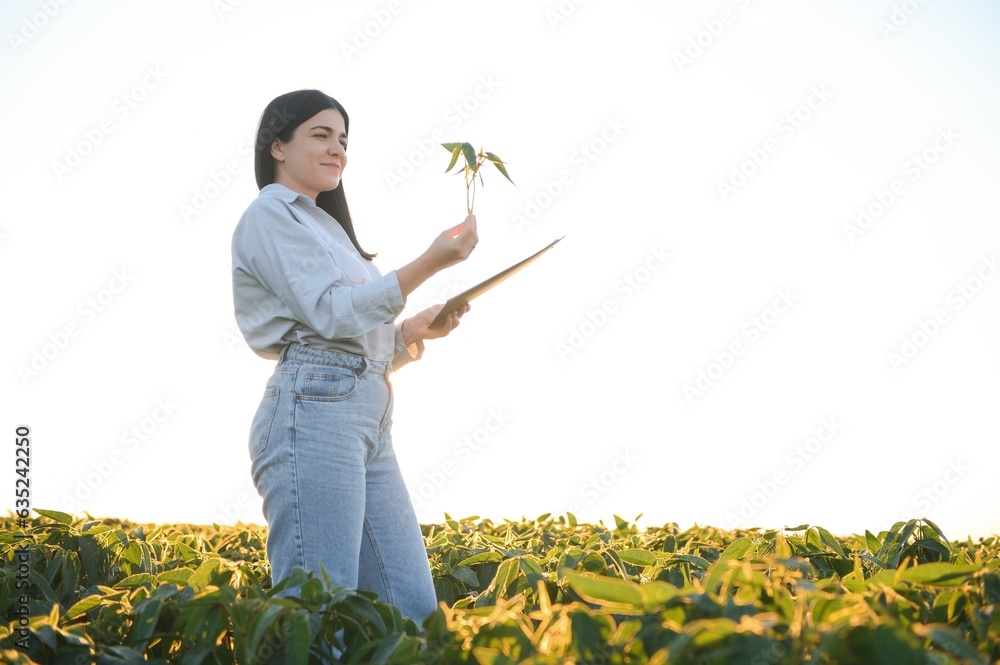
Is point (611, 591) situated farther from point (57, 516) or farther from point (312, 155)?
point (57, 516)

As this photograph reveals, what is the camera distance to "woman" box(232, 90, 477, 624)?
2.39m

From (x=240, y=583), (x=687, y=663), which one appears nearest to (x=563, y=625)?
(x=687, y=663)

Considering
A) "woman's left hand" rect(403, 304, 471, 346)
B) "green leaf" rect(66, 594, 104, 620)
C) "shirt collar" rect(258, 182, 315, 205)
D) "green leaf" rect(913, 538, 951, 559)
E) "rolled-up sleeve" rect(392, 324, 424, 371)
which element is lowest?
"green leaf" rect(913, 538, 951, 559)

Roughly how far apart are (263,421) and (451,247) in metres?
0.76

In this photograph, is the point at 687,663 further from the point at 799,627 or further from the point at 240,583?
the point at 240,583

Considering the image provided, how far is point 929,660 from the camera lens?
122 cm

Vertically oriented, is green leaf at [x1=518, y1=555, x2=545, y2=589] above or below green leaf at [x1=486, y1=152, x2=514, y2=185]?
below

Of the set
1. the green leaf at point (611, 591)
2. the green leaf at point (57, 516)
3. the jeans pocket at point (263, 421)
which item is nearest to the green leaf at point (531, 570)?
the green leaf at point (611, 591)

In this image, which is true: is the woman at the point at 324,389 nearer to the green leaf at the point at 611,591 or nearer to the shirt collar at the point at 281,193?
the shirt collar at the point at 281,193

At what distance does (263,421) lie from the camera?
2.47 metres

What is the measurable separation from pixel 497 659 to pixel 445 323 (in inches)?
68.3

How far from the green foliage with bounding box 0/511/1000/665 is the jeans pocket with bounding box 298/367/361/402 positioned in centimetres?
53

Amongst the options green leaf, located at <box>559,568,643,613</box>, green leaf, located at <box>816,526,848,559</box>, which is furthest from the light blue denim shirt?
green leaf, located at <box>816,526,848,559</box>

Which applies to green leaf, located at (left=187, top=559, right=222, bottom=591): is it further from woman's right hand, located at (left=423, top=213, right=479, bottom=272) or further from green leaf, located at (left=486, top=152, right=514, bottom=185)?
green leaf, located at (left=486, top=152, right=514, bottom=185)
